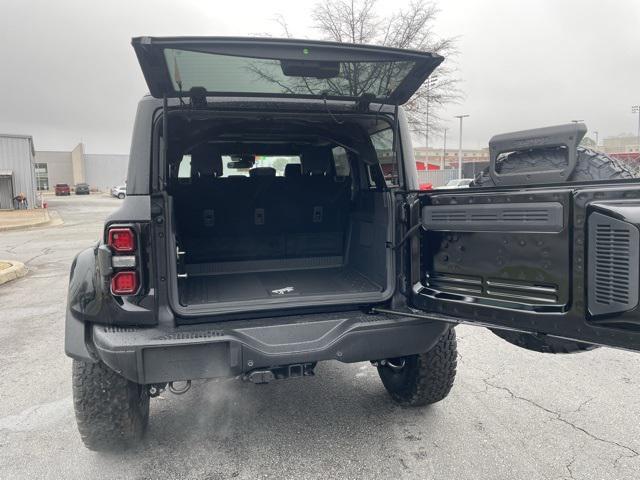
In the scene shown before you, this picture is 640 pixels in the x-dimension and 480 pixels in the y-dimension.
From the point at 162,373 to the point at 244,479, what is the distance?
2.47ft

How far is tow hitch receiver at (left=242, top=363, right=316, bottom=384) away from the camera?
2.45 metres

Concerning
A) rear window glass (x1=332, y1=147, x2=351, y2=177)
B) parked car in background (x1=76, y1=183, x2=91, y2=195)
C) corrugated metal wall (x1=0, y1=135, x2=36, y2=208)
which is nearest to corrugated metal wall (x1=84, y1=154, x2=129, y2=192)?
parked car in background (x1=76, y1=183, x2=91, y2=195)

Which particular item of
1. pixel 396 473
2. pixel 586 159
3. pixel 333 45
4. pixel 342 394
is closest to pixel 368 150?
pixel 333 45

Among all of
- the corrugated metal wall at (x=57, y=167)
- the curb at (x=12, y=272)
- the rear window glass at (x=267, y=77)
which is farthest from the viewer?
the corrugated metal wall at (x=57, y=167)

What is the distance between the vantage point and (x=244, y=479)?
8.35ft

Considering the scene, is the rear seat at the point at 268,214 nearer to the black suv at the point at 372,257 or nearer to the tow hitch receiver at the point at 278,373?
the black suv at the point at 372,257

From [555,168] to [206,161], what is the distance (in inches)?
98.0

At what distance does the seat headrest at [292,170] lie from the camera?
4332mm

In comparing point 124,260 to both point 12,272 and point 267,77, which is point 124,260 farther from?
point 12,272

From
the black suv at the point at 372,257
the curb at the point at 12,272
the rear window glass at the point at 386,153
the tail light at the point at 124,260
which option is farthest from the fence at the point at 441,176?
the tail light at the point at 124,260

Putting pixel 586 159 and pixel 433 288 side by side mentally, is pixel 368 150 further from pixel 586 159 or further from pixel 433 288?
pixel 586 159

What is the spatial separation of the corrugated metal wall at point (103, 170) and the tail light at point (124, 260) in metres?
81.2

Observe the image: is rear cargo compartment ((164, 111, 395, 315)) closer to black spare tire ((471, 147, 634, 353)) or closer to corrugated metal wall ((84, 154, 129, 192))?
black spare tire ((471, 147, 634, 353))

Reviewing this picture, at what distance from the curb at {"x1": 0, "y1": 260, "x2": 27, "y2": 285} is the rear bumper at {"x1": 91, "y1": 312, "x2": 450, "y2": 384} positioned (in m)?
6.92
